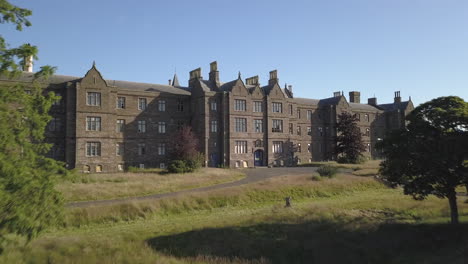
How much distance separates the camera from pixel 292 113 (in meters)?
57.9

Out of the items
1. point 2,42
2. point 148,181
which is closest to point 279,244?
point 2,42

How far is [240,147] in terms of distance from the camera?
48.4m

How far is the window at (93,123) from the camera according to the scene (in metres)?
40.3

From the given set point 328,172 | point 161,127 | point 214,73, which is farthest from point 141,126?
point 328,172

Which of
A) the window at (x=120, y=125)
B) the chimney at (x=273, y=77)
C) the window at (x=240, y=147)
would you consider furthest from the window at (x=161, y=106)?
the chimney at (x=273, y=77)

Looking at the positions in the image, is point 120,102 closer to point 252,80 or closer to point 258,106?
point 258,106

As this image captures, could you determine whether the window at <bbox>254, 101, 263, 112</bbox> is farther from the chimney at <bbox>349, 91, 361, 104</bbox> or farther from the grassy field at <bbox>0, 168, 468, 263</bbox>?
the chimney at <bbox>349, 91, 361, 104</bbox>

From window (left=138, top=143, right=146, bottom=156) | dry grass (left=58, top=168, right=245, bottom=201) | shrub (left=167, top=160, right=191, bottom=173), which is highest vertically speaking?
window (left=138, top=143, right=146, bottom=156)

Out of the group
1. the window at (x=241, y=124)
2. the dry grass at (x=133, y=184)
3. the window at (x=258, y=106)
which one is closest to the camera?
the dry grass at (x=133, y=184)

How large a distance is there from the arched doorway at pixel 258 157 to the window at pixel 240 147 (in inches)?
79.9

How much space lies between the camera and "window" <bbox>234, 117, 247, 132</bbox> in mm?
48438

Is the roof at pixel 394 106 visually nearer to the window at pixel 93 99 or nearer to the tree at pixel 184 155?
the tree at pixel 184 155

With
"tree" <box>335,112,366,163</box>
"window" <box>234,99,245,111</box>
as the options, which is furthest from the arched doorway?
"tree" <box>335,112,366,163</box>

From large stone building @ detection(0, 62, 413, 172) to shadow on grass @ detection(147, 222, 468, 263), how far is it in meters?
25.9
